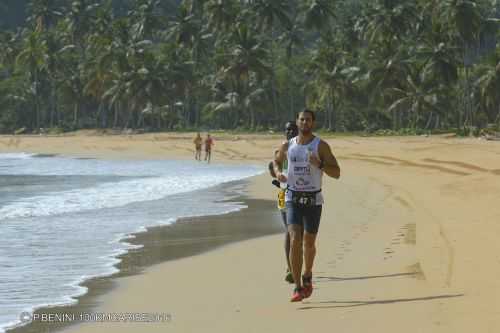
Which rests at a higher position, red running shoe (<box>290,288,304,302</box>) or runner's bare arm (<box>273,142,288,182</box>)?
runner's bare arm (<box>273,142,288,182</box>)

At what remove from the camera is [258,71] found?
223 ft

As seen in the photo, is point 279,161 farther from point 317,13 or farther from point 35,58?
point 35,58

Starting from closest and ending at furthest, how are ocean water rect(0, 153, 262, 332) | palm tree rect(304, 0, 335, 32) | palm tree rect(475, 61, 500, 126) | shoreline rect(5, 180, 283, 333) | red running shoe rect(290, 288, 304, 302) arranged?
red running shoe rect(290, 288, 304, 302) → shoreline rect(5, 180, 283, 333) → ocean water rect(0, 153, 262, 332) → palm tree rect(475, 61, 500, 126) → palm tree rect(304, 0, 335, 32)

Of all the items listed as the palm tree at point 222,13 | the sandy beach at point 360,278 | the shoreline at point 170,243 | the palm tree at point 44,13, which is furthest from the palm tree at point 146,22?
the sandy beach at point 360,278

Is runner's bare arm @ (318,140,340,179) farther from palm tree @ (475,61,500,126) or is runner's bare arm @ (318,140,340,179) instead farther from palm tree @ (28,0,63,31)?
palm tree @ (28,0,63,31)

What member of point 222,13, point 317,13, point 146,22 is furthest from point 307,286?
point 146,22

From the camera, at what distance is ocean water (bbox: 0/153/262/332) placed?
29.6ft

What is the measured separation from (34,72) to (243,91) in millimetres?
25280

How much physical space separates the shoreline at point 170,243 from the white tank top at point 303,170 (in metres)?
2.02

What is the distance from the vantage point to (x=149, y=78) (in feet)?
235

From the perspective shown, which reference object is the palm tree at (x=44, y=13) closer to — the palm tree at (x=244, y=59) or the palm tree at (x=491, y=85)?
the palm tree at (x=244, y=59)

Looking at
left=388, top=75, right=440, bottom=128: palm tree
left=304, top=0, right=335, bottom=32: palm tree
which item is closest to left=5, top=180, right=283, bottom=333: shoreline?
left=388, top=75, right=440, bottom=128: palm tree

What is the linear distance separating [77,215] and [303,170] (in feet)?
34.2

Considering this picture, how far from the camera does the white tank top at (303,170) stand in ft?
23.5
